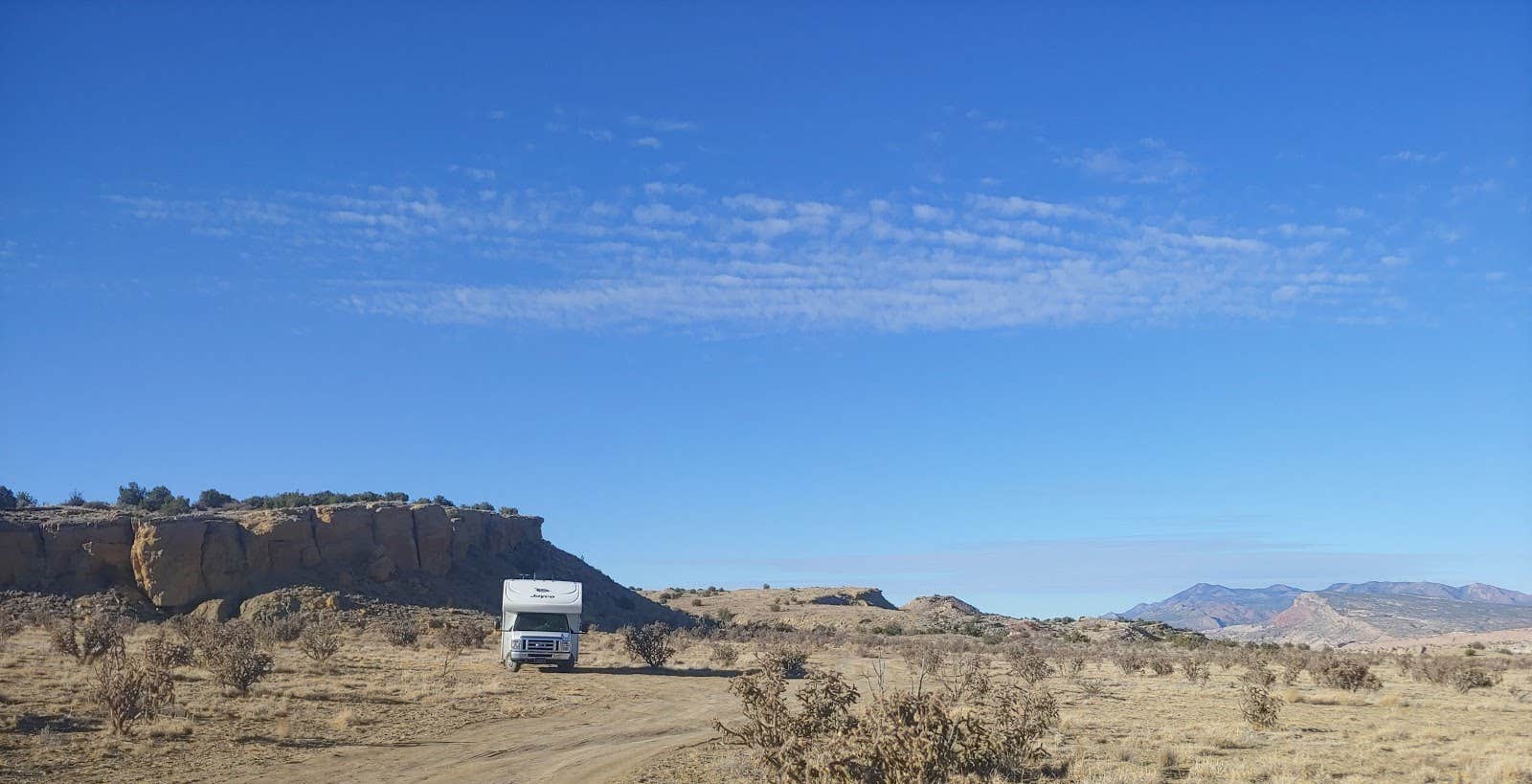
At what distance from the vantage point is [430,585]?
61875 millimetres

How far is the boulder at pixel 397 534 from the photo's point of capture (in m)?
62.6

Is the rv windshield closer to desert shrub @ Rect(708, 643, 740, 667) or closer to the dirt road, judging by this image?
the dirt road

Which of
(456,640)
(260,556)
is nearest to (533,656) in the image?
(456,640)

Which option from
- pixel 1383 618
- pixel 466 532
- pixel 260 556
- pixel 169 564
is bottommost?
pixel 1383 618

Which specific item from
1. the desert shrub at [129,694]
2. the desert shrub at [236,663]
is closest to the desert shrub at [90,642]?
the desert shrub at [236,663]

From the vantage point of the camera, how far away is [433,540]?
65250 millimetres

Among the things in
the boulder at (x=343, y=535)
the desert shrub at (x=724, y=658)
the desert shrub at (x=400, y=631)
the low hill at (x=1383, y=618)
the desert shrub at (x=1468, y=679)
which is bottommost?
the low hill at (x=1383, y=618)

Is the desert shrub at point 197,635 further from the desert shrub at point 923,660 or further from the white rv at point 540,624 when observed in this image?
the desert shrub at point 923,660

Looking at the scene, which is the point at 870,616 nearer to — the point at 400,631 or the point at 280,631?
the point at 400,631

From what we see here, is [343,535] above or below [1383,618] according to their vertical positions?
above

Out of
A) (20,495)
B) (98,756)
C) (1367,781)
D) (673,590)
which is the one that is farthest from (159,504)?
(1367,781)

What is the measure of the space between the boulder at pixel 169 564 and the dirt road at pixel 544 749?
1505 inches

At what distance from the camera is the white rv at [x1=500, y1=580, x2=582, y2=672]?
3238cm

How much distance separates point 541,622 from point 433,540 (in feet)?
114
